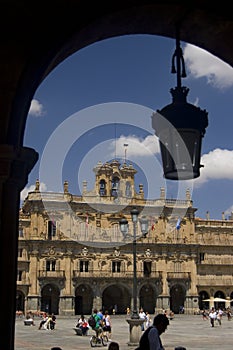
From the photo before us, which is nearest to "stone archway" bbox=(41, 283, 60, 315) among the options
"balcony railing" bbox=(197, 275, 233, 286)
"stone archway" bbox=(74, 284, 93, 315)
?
"stone archway" bbox=(74, 284, 93, 315)

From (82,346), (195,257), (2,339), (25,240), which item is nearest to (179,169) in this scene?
(2,339)

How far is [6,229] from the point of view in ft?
12.5

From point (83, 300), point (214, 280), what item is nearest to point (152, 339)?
point (83, 300)

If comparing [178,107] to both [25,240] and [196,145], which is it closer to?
[196,145]

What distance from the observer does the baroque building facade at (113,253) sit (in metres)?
53.6

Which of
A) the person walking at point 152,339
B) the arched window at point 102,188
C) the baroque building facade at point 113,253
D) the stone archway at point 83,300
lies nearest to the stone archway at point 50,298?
the baroque building facade at point 113,253

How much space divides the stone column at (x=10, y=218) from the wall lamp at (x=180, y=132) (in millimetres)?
1072

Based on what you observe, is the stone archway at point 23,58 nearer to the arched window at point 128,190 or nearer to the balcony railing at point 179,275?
the balcony railing at point 179,275

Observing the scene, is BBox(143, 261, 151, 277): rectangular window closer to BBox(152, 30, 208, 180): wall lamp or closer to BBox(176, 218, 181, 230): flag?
BBox(176, 218, 181, 230): flag

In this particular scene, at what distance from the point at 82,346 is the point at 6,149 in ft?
55.8

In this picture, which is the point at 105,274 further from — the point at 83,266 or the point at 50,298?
the point at 50,298

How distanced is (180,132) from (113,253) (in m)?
52.8

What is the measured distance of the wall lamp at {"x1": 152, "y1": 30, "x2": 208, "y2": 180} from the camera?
3.91 m

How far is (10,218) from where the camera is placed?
12.5 ft
